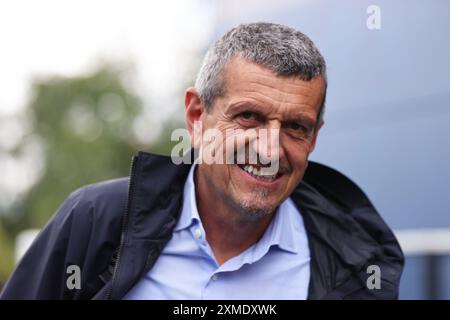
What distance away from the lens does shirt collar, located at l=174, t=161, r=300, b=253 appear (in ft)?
8.42

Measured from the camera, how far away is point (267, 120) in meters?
2.37

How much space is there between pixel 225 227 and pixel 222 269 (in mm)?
183

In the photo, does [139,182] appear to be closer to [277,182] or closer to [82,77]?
[277,182]

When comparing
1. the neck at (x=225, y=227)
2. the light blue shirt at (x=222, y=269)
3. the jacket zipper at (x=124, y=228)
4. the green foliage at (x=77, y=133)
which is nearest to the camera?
the jacket zipper at (x=124, y=228)

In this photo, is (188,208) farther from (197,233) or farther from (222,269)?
(222,269)

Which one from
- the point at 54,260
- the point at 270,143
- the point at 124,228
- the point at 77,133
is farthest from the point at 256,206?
the point at 77,133

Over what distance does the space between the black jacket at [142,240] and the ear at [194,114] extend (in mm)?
143

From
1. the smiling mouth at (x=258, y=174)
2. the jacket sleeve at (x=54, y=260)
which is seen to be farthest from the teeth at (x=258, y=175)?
the jacket sleeve at (x=54, y=260)

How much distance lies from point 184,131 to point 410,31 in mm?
2899

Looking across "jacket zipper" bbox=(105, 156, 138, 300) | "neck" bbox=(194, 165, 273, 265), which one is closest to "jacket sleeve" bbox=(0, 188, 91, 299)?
"jacket zipper" bbox=(105, 156, 138, 300)

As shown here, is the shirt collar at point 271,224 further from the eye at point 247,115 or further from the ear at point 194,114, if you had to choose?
the eye at point 247,115

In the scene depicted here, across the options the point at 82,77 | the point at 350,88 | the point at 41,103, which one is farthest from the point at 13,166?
the point at 350,88

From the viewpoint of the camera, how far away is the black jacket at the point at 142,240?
93.9 inches

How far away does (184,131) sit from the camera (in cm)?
274
